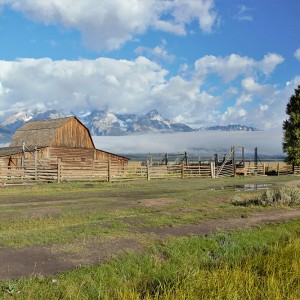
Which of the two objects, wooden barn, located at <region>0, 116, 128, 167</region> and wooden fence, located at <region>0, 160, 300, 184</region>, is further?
wooden barn, located at <region>0, 116, 128, 167</region>

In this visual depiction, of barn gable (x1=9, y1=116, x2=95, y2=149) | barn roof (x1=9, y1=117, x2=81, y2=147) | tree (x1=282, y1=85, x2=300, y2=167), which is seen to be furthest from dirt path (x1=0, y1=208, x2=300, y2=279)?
barn roof (x1=9, y1=117, x2=81, y2=147)

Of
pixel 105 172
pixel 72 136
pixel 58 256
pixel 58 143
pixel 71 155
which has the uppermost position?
pixel 72 136

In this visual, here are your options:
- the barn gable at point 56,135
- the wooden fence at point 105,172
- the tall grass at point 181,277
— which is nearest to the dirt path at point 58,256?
the tall grass at point 181,277

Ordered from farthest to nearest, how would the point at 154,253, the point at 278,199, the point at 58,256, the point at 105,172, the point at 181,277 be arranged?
the point at 105,172
the point at 278,199
the point at 154,253
the point at 58,256
the point at 181,277

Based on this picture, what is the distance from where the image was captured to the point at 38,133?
186 feet

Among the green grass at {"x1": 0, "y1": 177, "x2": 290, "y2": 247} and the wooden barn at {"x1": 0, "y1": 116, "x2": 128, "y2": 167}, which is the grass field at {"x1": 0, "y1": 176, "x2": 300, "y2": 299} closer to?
the green grass at {"x1": 0, "y1": 177, "x2": 290, "y2": 247}

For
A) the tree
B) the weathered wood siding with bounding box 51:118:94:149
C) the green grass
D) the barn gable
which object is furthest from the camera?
the weathered wood siding with bounding box 51:118:94:149

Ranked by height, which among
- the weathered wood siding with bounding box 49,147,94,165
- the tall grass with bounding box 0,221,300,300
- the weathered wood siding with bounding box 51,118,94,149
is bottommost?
the tall grass with bounding box 0,221,300,300

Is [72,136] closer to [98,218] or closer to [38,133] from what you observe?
[38,133]

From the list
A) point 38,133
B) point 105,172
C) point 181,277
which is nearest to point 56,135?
point 38,133

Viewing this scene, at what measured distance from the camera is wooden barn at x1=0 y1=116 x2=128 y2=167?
2030 inches

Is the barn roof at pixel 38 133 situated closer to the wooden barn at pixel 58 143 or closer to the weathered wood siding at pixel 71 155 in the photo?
the wooden barn at pixel 58 143

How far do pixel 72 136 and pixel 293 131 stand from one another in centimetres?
2902

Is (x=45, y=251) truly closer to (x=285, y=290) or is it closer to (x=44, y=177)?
(x=285, y=290)
